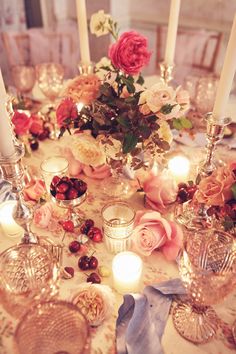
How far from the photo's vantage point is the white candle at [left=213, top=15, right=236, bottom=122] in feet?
2.54

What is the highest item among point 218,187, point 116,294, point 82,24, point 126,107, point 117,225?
point 82,24

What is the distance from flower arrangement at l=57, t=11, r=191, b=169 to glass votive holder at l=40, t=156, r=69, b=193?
0.15 meters

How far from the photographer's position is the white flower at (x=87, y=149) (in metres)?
0.98

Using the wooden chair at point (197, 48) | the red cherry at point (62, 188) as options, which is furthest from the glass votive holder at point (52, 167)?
the wooden chair at point (197, 48)

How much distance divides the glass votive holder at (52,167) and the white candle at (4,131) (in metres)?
0.28

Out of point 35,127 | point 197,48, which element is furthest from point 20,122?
point 197,48

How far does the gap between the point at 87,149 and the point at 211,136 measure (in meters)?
0.35

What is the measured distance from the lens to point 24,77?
153cm

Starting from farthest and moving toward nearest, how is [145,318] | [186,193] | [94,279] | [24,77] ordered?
1. [24,77]
2. [186,193]
3. [94,279]
4. [145,318]

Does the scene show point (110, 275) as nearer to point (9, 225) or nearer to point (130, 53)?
point (9, 225)

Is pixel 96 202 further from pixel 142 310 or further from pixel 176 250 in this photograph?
pixel 142 310

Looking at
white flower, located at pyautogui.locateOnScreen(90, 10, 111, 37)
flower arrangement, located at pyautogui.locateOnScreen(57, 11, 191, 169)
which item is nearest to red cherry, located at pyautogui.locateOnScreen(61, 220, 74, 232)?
flower arrangement, located at pyautogui.locateOnScreen(57, 11, 191, 169)

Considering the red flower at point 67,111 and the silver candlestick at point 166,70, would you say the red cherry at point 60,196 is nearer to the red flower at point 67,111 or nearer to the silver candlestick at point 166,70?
the red flower at point 67,111

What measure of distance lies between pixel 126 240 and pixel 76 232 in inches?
6.6
